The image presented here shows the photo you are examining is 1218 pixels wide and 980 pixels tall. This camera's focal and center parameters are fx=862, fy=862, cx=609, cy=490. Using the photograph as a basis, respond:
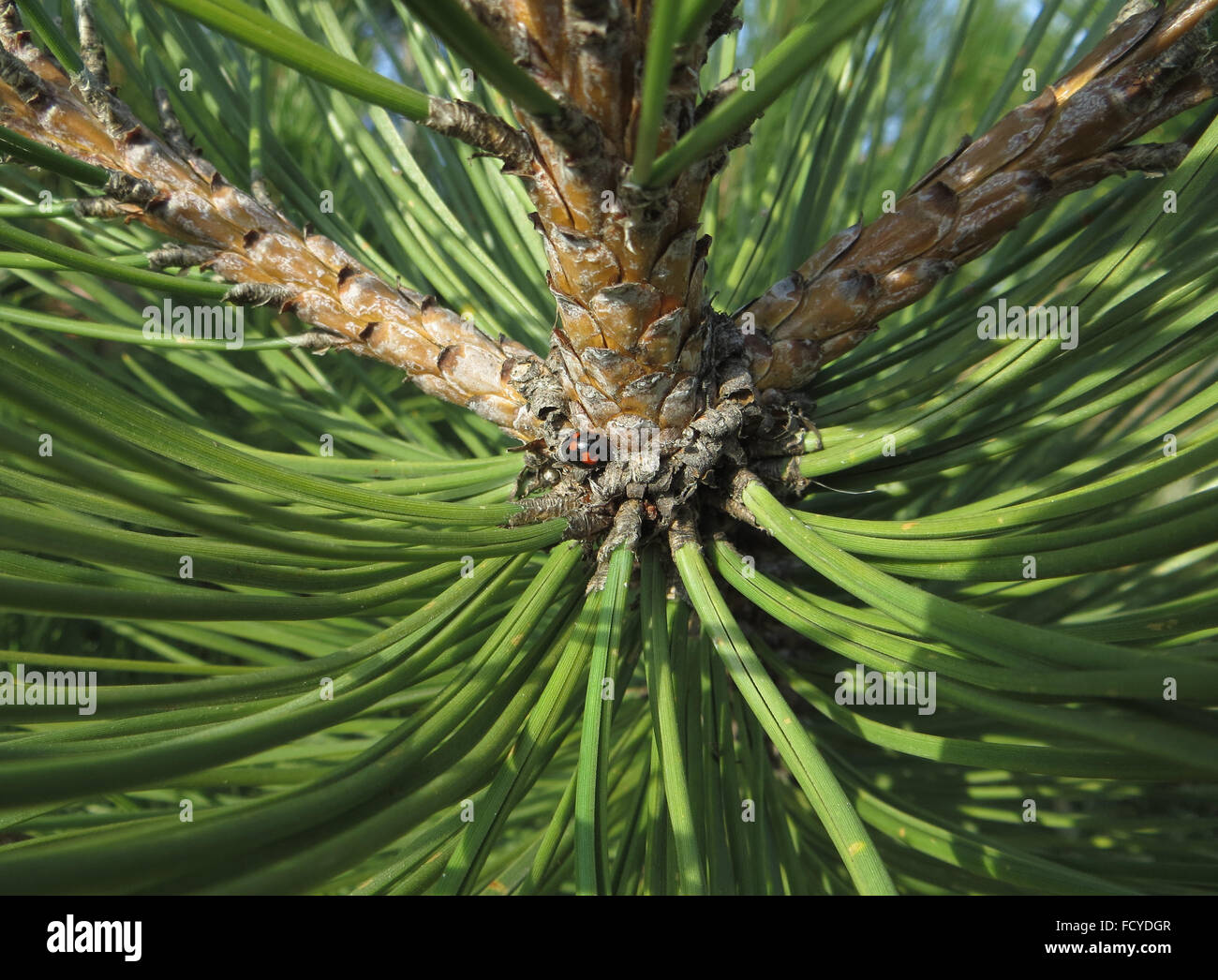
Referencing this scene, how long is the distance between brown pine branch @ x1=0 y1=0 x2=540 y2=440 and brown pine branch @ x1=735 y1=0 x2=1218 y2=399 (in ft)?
0.68

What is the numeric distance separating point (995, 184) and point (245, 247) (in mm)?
562

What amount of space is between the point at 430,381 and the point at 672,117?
0.30m

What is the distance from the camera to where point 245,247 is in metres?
0.69

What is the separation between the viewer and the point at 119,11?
810mm

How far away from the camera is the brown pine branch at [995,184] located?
54 cm

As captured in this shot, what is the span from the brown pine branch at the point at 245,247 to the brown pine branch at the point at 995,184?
21 centimetres

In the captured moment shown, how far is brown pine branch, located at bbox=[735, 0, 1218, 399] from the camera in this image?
0.54 meters

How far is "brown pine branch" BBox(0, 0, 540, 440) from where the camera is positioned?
0.65m

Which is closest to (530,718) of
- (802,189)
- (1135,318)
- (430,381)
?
(430,381)

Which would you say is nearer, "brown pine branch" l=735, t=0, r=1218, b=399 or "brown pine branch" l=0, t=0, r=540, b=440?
"brown pine branch" l=735, t=0, r=1218, b=399

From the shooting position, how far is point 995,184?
1.92 ft

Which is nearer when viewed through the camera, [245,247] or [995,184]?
[995,184]

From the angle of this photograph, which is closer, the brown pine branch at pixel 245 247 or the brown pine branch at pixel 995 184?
the brown pine branch at pixel 995 184
